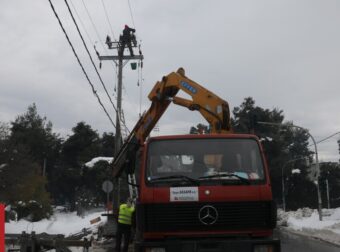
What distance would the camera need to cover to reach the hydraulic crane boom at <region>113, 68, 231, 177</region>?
11.0 meters

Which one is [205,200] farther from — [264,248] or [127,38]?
[127,38]

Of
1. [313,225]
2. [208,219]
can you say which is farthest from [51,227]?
[208,219]

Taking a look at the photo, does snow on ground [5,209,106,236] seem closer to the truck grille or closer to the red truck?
the red truck

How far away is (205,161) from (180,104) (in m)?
3.93

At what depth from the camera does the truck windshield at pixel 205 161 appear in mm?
8102

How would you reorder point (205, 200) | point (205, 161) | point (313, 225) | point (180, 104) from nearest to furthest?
point (205, 200), point (205, 161), point (180, 104), point (313, 225)

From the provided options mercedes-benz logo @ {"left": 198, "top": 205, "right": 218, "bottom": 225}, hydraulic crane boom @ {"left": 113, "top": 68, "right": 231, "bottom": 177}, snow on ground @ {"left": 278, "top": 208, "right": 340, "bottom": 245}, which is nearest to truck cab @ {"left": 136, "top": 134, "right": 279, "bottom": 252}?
mercedes-benz logo @ {"left": 198, "top": 205, "right": 218, "bottom": 225}

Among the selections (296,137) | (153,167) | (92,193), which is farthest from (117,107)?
(296,137)

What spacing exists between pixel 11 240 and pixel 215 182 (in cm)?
501

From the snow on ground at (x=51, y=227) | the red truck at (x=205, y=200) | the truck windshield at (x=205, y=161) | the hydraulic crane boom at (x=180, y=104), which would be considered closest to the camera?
the red truck at (x=205, y=200)

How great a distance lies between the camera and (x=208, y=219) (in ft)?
26.0

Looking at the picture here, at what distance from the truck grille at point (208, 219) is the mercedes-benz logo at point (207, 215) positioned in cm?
2

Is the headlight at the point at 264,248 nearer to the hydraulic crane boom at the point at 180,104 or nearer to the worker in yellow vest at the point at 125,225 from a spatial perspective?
the hydraulic crane boom at the point at 180,104

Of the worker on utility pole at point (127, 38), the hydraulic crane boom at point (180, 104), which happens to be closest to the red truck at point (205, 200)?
the hydraulic crane boom at point (180, 104)
